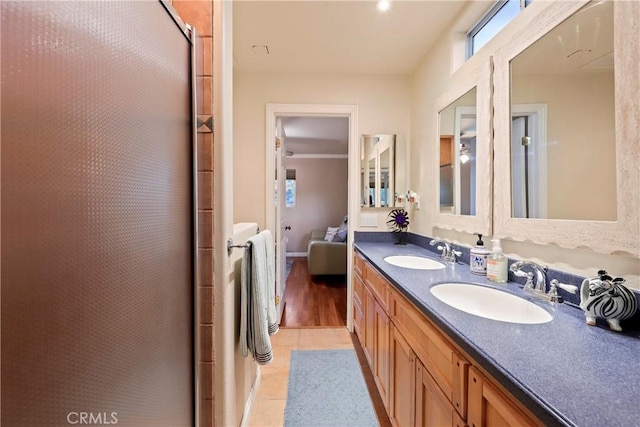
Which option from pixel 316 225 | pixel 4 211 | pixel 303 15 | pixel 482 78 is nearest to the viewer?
pixel 4 211

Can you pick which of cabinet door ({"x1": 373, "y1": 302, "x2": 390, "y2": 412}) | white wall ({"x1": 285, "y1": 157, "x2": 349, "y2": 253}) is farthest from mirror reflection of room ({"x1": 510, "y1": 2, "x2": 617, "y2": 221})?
white wall ({"x1": 285, "y1": 157, "x2": 349, "y2": 253})

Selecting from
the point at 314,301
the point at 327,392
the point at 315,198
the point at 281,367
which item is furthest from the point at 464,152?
the point at 315,198

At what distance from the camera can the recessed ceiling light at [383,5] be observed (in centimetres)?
170

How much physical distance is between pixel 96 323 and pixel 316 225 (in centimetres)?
603

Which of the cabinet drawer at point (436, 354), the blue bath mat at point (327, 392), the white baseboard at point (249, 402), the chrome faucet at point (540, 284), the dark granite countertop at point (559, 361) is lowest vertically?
the blue bath mat at point (327, 392)

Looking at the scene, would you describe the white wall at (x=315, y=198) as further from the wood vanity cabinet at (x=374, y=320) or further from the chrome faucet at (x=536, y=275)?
the chrome faucet at (x=536, y=275)

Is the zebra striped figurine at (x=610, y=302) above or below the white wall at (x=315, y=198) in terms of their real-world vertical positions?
below

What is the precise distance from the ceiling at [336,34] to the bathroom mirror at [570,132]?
0.73 meters

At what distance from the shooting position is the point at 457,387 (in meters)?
0.80

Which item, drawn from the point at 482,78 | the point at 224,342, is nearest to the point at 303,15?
the point at 482,78

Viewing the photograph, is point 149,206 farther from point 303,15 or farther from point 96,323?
point 303,15

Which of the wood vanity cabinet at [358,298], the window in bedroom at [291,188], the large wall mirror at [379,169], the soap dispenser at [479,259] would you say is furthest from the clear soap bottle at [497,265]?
the window in bedroom at [291,188]

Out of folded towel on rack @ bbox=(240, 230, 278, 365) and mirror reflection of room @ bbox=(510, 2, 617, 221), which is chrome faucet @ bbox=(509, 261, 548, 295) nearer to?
mirror reflection of room @ bbox=(510, 2, 617, 221)

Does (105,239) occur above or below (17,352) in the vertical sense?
above
